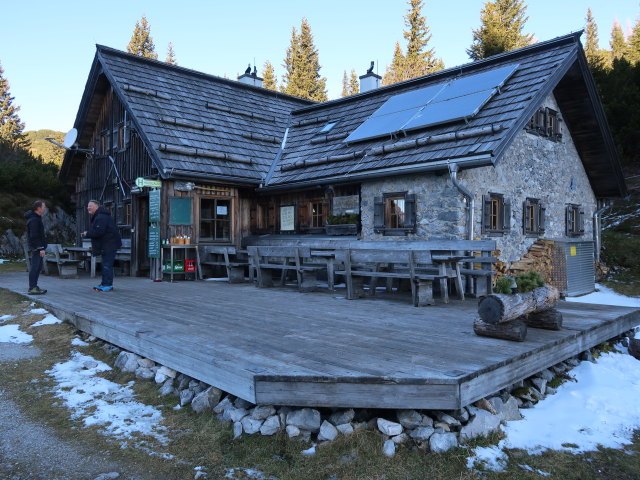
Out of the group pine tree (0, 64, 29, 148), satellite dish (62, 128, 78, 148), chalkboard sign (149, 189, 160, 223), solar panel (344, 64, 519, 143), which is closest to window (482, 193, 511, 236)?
solar panel (344, 64, 519, 143)

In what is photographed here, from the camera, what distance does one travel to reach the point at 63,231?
22312 millimetres

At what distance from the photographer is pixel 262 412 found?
12.6 feet

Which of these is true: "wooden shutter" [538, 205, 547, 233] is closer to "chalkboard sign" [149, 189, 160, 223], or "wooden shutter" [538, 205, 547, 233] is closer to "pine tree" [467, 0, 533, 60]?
"chalkboard sign" [149, 189, 160, 223]

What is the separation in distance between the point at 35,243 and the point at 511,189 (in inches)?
430

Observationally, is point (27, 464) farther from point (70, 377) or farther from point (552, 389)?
point (552, 389)

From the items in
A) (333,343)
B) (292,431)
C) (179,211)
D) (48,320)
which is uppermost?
(179,211)

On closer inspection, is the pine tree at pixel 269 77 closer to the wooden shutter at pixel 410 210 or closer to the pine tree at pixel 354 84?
the pine tree at pixel 354 84

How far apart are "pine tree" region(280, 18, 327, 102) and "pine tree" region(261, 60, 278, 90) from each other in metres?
2.33

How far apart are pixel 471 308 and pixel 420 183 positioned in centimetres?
448

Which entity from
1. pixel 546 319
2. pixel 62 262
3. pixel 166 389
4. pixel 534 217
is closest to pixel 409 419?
pixel 166 389

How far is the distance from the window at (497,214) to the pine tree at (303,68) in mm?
41466

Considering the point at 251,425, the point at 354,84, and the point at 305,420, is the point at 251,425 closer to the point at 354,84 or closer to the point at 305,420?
the point at 305,420

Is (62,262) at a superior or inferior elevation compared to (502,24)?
inferior

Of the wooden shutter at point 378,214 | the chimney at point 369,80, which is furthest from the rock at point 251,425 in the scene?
the chimney at point 369,80
